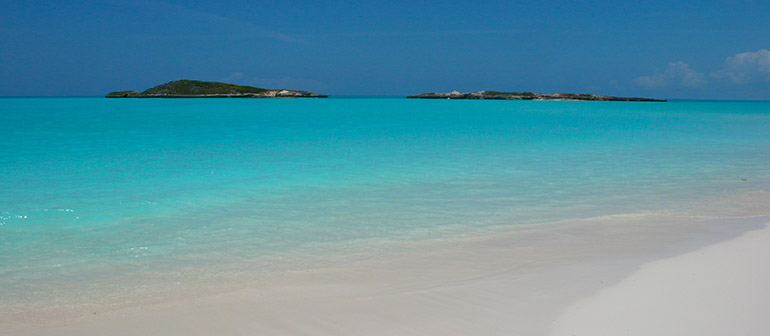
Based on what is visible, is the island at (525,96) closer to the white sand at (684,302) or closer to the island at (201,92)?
the island at (201,92)

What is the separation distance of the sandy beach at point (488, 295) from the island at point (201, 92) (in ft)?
460

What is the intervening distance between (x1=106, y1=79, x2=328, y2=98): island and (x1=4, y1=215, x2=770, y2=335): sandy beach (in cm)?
14010

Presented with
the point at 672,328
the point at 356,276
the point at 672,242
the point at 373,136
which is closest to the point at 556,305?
the point at 672,328

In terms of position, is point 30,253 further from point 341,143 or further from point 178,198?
point 341,143

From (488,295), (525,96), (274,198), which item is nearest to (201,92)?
(525,96)

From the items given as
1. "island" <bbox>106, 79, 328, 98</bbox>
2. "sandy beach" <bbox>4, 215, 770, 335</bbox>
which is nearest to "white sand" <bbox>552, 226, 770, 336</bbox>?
"sandy beach" <bbox>4, 215, 770, 335</bbox>

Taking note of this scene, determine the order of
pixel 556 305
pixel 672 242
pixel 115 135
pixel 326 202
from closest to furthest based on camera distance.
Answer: pixel 556 305, pixel 672 242, pixel 326 202, pixel 115 135

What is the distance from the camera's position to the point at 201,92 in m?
140

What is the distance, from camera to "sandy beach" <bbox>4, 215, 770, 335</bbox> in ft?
11.8

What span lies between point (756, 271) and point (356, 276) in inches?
139

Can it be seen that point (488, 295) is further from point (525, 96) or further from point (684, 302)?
point (525, 96)

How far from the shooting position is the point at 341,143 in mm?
18359

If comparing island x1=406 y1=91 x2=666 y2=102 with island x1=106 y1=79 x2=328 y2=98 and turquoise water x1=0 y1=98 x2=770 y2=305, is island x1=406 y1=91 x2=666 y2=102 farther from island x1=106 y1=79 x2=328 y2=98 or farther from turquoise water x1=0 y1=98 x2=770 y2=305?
turquoise water x1=0 y1=98 x2=770 y2=305

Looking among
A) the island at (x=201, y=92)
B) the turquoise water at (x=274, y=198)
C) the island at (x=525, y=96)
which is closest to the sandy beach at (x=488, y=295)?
the turquoise water at (x=274, y=198)
